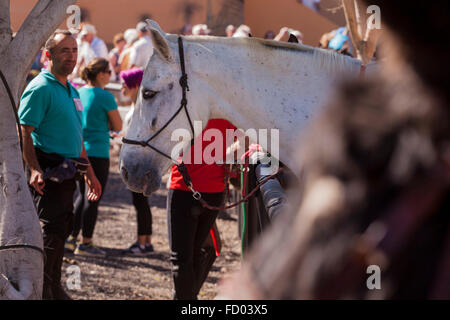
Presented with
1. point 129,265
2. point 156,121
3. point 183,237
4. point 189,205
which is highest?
point 156,121

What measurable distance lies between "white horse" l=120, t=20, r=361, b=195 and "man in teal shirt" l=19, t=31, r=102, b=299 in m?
1.24

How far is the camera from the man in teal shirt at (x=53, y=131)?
456 cm

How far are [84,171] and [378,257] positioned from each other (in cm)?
438

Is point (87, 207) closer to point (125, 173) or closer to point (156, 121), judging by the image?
point (125, 173)

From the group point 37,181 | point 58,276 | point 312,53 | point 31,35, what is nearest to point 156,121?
point 31,35

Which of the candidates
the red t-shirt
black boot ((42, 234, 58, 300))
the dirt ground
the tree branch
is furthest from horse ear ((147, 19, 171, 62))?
the dirt ground

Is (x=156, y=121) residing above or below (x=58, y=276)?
above

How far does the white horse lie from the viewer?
10.4 feet

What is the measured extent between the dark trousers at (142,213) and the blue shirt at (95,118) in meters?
0.62

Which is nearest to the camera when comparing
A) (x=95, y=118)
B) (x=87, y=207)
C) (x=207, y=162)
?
(x=207, y=162)

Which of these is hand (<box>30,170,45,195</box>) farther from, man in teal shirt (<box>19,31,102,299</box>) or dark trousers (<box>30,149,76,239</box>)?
dark trousers (<box>30,149,76,239</box>)

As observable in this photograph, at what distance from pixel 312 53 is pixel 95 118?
4.02 m

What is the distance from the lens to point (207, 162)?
4289 mm
